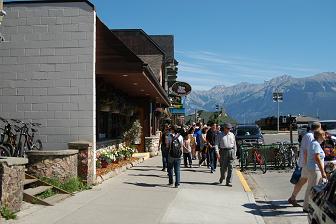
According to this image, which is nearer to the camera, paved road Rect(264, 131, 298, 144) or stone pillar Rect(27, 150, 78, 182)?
stone pillar Rect(27, 150, 78, 182)

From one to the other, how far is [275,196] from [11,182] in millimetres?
6575

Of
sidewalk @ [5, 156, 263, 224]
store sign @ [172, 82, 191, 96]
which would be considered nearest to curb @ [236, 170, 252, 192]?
sidewalk @ [5, 156, 263, 224]

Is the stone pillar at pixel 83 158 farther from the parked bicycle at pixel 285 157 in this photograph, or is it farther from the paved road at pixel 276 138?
the paved road at pixel 276 138

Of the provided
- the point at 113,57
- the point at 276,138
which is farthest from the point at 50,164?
the point at 276,138

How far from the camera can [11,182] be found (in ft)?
28.5

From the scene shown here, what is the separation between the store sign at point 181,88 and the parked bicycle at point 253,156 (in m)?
19.1

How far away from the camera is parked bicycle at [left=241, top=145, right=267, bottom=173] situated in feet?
60.2

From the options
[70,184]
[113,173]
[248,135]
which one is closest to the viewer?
[70,184]

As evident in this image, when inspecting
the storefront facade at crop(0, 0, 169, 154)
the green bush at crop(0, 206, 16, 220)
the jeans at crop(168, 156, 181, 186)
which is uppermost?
the storefront facade at crop(0, 0, 169, 154)

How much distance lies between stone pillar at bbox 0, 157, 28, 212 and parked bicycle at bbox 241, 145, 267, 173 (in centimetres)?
1076

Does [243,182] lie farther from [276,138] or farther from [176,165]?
[276,138]

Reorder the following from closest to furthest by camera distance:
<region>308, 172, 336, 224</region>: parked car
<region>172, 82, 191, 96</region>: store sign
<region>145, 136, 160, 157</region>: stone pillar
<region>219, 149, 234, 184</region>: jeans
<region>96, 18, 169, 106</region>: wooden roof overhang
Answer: <region>308, 172, 336, 224</region>: parked car
<region>96, 18, 169, 106</region>: wooden roof overhang
<region>219, 149, 234, 184</region>: jeans
<region>145, 136, 160, 157</region>: stone pillar
<region>172, 82, 191, 96</region>: store sign

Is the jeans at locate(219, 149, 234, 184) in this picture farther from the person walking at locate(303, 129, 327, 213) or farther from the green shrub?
the green shrub

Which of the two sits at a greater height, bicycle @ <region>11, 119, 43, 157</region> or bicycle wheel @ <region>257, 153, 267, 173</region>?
bicycle @ <region>11, 119, 43, 157</region>
